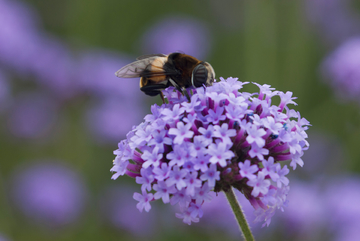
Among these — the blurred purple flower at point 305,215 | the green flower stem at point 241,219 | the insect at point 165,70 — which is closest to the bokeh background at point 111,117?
the blurred purple flower at point 305,215

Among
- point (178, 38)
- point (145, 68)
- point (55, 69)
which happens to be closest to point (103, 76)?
point (55, 69)

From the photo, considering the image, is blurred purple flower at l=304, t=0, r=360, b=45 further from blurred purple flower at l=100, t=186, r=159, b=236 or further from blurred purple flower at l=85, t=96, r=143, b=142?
blurred purple flower at l=100, t=186, r=159, b=236

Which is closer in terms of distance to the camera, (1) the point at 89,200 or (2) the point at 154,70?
(2) the point at 154,70

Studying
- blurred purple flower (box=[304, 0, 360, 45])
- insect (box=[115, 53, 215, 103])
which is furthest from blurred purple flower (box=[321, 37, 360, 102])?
insect (box=[115, 53, 215, 103])

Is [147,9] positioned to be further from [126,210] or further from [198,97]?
[198,97]

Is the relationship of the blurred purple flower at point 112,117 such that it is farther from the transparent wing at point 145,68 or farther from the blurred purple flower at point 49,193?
the transparent wing at point 145,68

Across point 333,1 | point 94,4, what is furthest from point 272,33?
point 333,1
